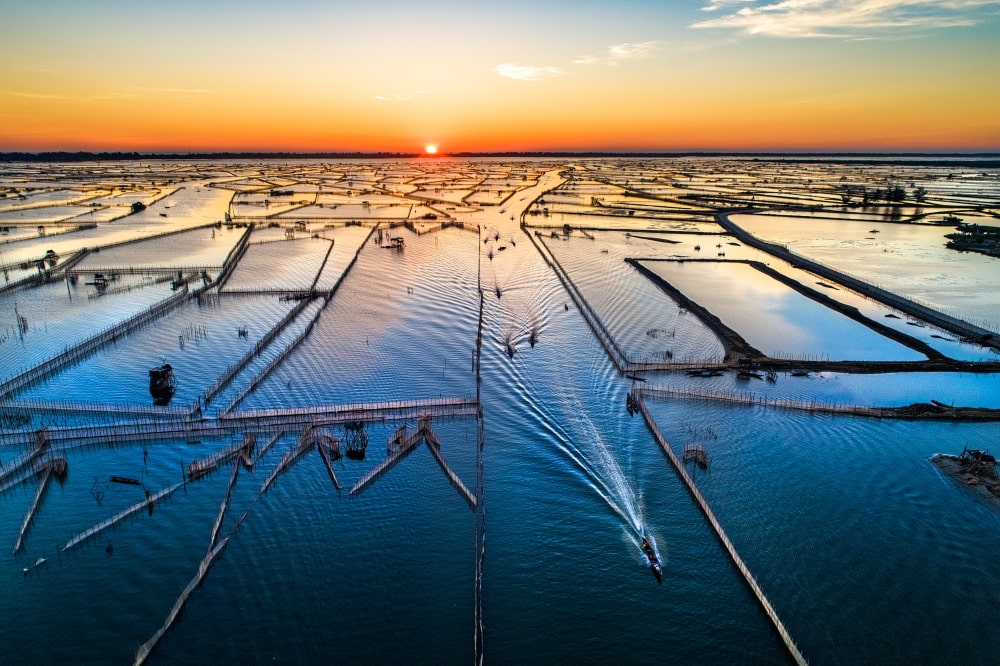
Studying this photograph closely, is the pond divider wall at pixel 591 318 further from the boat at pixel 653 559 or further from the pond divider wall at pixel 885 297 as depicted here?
the pond divider wall at pixel 885 297

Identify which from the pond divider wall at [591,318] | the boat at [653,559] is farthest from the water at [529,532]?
the pond divider wall at [591,318]

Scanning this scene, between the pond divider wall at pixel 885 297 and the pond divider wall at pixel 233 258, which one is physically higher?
the pond divider wall at pixel 233 258

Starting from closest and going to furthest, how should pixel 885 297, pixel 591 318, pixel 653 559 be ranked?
pixel 653 559
pixel 591 318
pixel 885 297

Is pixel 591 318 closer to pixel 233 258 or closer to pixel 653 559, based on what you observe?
pixel 653 559

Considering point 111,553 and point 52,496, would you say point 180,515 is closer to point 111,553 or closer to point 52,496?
point 111,553

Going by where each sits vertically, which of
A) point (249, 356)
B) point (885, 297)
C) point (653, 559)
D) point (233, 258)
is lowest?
point (653, 559)

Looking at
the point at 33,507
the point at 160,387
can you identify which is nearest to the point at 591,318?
the point at 160,387

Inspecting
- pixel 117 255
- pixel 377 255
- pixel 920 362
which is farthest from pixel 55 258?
pixel 920 362
